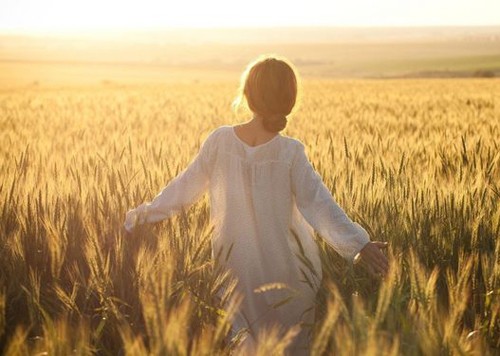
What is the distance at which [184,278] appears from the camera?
76.2 inches

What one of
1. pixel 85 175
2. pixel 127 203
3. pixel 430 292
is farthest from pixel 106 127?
pixel 430 292

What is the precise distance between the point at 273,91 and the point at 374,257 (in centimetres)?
60

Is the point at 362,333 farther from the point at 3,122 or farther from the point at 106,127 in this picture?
the point at 3,122

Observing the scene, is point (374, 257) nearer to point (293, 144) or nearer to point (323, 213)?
point (323, 213)

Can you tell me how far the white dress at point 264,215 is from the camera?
7.34 feet

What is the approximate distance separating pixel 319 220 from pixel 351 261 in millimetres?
164

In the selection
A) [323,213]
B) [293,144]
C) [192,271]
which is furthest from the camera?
[293,144]

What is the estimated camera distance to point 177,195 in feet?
7.85

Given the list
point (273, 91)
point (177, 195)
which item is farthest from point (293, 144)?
point (177, 195)

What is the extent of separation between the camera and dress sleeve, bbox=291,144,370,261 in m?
2.12

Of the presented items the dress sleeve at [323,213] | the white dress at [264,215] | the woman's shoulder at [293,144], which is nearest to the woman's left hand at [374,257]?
the dress sleeve at [323,213]

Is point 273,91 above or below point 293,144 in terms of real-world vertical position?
above

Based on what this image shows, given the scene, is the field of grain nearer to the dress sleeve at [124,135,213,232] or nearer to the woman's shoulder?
the dress sleeve at [124,135,213,232]

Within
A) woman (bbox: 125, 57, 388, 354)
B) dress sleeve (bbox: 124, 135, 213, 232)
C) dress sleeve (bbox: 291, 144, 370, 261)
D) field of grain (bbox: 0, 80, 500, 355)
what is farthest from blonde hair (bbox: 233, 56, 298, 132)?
field of grain (bbox: 0, 80, 500, 355)
